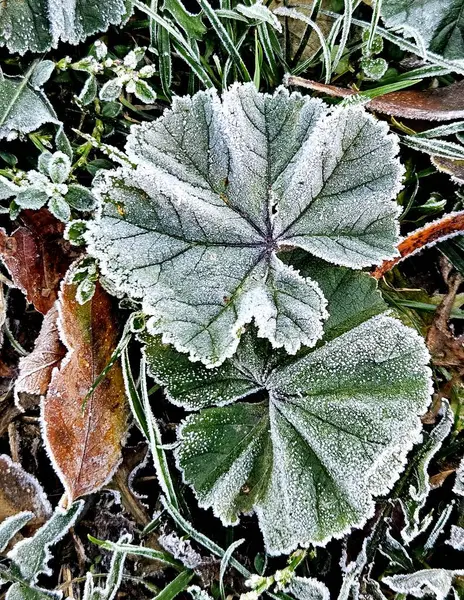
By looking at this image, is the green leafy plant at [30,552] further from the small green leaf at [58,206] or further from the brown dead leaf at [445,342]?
the brown dead leaf at [445,342]

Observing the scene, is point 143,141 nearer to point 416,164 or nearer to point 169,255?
point 169,255

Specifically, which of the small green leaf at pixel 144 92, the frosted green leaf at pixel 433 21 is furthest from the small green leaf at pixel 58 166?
the frosted green leaf at pixel 433 21

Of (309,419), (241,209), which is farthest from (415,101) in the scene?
(309,419)

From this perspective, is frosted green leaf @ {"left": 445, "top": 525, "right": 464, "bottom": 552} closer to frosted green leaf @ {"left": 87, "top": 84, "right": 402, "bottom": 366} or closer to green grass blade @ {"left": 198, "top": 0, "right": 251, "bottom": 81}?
frosted green leaf @ {"left": 87, "top": 84, "right": 402, "bottom": 366}

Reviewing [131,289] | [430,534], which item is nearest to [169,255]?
[131,289]

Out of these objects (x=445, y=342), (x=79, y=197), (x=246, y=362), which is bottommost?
(x=445, y=342)

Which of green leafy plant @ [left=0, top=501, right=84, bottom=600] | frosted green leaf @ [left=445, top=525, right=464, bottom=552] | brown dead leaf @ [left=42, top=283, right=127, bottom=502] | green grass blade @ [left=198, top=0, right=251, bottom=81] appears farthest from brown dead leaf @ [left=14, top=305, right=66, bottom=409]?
frosted green leaf @ [left=445, top=525, right=464, bottom=552]

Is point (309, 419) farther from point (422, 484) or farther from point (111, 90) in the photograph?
point (111, 90)
